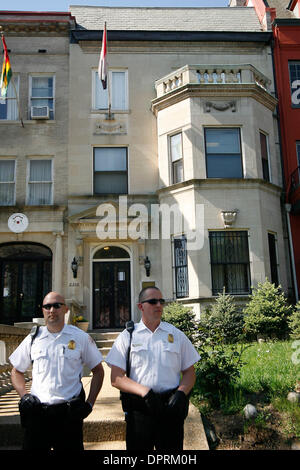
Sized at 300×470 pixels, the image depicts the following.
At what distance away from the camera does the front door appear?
1470 cm

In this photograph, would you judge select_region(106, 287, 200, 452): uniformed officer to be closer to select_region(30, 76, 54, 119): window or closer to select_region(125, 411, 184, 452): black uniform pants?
select_region(125, 411, 184, 452): black uniform pants

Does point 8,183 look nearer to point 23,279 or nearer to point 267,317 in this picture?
point 23,279

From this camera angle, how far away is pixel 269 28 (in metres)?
17.5

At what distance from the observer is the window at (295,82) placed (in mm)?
16938

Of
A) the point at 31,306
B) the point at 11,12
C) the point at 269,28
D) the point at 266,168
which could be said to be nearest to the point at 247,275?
the point at 266,168

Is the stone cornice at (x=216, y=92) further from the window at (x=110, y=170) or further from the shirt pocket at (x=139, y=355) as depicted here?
the shirt pocket at (x=139, y=355)

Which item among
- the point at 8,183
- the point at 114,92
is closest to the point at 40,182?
the point at 8,183

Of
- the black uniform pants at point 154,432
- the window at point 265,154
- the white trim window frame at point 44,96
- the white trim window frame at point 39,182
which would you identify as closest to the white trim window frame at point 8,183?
the white trim window frame at point 39,182

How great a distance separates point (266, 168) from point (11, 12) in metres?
12.0

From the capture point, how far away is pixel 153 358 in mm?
3631

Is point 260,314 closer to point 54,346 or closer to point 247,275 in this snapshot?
point 247,275

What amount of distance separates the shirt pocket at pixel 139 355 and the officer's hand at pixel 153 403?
303 mm

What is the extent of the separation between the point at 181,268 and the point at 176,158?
13.4 feet
